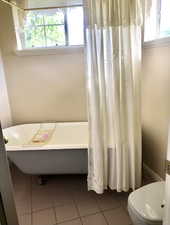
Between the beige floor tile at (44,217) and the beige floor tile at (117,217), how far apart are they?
0.49 meters

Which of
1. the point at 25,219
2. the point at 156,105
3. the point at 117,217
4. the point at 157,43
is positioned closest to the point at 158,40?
the point at 157,43

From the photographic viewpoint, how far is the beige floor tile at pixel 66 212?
1.66m

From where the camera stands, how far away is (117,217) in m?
1.64

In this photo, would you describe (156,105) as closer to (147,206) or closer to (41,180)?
(147,206)

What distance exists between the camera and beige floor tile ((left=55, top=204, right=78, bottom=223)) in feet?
5.45

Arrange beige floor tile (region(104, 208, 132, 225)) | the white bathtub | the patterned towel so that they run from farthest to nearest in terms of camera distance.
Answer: the patterned towel < the white bathtub < beige floor tile (region(104, 208, 132, 225))

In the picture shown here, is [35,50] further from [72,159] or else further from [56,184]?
[56,184]

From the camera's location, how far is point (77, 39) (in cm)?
254

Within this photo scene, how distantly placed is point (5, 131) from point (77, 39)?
1589 millimetres

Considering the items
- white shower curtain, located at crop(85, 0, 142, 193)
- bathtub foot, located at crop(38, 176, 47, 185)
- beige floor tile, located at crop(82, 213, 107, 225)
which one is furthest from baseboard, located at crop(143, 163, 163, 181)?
bathtub foot, located at crop(38, 176, 47, 185)

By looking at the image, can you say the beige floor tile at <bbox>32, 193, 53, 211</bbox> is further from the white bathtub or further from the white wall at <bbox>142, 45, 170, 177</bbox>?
the white wall at <bbox>142, 45, 170, 177</bbox>

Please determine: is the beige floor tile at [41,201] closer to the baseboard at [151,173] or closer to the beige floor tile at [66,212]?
the beige floor tile at [66,212]

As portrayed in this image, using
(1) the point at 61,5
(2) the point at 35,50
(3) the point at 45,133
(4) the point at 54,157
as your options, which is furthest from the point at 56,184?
(1) the point at 61,5

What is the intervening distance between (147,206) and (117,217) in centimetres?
55
